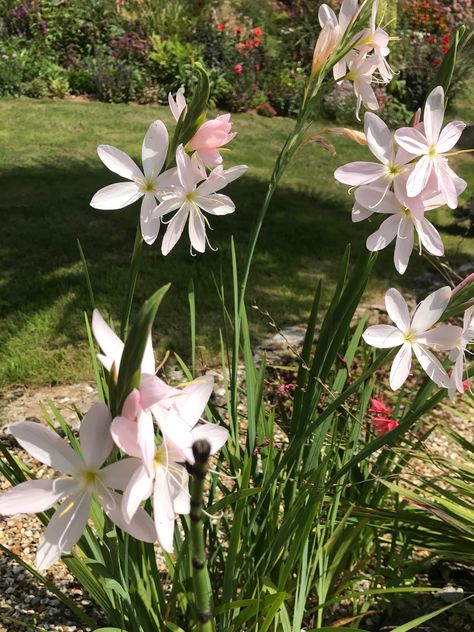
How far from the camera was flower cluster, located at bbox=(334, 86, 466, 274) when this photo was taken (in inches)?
41.6

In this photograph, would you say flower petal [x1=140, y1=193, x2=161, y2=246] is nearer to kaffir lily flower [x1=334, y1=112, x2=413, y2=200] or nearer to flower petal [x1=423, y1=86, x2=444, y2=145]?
kaffir lily flower [x1=334, y1=112, x2=413, y2=200]

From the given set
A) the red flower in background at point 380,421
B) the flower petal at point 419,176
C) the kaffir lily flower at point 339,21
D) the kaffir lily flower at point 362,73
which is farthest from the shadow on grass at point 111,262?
the flower petal at point 419,176

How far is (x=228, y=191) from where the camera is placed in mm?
5949

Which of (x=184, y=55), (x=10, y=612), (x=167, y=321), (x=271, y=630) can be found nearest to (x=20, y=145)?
(x=184, y=55)

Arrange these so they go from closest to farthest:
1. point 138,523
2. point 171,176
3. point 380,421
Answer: point 138,523
point 171,176
point 380,421

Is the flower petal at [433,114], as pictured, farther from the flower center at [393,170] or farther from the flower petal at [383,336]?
the flower petal at [383,336]

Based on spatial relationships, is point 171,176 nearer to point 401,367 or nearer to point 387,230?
point 387,230

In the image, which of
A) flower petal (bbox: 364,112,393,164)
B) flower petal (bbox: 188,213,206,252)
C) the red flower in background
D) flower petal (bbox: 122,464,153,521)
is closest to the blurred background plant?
the red flower in background

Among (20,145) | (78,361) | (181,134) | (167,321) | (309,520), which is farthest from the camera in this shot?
(20,145)

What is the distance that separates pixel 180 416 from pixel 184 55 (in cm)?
863

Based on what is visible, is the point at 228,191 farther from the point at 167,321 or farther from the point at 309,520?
the point at 309,520

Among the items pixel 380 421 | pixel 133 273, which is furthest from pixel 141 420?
pixel 380 421

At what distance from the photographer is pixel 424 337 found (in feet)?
3.71

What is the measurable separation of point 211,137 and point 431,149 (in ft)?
1.20
